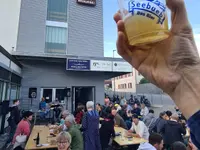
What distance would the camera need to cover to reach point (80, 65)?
34.9ft

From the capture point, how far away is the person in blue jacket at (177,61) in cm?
91

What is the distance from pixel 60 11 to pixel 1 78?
27.4 feet

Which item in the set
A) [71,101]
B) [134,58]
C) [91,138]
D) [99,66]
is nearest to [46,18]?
[99,66]

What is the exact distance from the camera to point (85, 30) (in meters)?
13.2

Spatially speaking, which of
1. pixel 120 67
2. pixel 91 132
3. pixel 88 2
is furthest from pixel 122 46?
pixel 88 2

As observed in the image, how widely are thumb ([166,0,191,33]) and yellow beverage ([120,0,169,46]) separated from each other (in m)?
0.09

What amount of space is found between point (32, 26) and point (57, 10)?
2558mm

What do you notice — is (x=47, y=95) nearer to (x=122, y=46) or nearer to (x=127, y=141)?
(x=127, y=141)

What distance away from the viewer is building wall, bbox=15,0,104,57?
1161 cm

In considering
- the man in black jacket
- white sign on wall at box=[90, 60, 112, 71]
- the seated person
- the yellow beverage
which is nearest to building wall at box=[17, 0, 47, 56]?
the seated person

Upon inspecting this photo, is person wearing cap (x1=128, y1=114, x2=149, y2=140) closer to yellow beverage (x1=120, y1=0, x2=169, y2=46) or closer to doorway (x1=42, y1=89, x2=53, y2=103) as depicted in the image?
yellow beverage (x1=120, y1=0, x2=169, y2=46)

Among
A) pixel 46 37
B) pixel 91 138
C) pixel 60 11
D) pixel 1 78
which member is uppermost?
pixel 60 11

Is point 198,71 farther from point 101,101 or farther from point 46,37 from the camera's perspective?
point 46,37

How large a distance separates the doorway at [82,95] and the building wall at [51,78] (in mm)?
469
